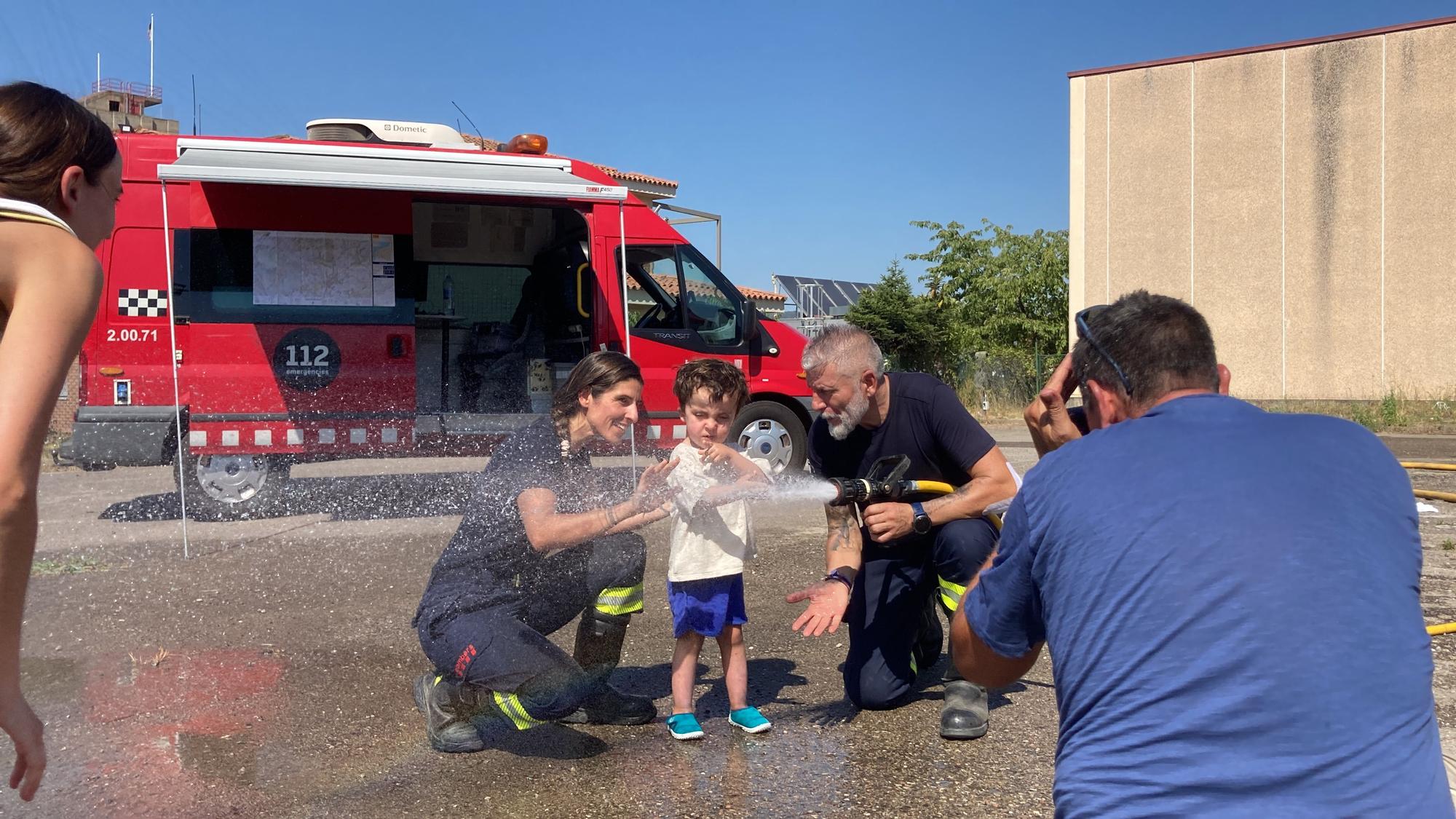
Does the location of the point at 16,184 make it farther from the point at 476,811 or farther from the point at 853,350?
the point at 853,350

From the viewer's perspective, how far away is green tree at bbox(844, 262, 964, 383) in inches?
961

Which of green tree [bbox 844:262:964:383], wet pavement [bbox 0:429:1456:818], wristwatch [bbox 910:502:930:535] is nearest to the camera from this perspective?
wet pavement [bbox 0:429:1456:818]

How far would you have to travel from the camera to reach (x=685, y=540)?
3.66 metres

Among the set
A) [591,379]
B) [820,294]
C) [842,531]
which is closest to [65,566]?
[591,379]

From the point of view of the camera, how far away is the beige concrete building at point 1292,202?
19.3m

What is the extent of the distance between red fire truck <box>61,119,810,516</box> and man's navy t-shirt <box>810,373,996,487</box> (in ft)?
15.9

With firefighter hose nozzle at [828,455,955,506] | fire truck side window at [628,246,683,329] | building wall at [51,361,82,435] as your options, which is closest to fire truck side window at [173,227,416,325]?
building wall at [51,361,82,435]

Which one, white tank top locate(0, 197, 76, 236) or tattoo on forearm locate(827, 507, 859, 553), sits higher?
white tank top locate(0, 197, 76, 236)

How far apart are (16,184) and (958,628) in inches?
69.7

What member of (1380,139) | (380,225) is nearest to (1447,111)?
(1380,139)

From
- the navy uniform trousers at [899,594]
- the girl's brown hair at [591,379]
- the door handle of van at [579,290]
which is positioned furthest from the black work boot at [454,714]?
the door handle of van at [579,290]

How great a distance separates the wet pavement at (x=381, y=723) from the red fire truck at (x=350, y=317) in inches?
76.1

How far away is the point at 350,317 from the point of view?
28.6 ft

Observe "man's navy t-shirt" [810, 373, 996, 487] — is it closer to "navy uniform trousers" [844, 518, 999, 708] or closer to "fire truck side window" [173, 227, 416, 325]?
"navy uniform trousers" [844, 518, 999, 708]
